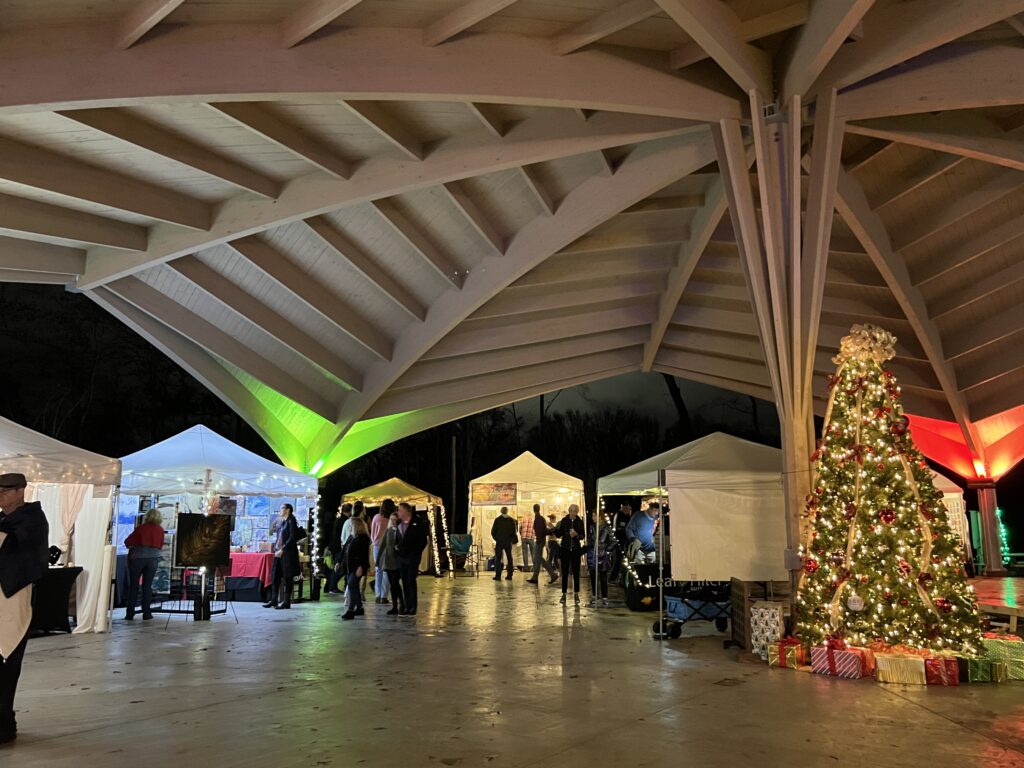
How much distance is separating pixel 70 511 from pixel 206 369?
21.4 feet

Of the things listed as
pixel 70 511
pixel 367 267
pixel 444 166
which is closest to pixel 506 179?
pixel 444 166

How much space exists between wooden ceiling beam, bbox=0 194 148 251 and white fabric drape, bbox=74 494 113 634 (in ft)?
11.6

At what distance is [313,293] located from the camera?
13.9 m

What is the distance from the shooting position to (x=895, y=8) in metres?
8.24

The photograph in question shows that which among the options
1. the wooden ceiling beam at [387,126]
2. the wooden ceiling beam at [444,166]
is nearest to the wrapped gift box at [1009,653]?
the wooden ceiling beam at [444,166]

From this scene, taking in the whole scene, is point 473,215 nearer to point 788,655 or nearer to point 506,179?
point 506,179

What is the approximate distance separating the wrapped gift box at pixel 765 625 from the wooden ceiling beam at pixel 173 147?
26.3ft

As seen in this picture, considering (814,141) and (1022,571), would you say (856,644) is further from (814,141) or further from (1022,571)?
(1022,571)

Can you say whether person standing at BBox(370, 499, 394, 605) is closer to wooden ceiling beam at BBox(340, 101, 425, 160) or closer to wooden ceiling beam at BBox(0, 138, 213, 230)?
wooden ceiling beam at BBox(0, 138, 213, 230)

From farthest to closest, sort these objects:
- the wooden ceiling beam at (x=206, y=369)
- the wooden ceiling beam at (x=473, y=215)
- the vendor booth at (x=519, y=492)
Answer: the vendor booth at (x=519, y=492), the wooden ceiling beam at (x=206, y=369), the wooden ceiling beam at (x=473, y=215)

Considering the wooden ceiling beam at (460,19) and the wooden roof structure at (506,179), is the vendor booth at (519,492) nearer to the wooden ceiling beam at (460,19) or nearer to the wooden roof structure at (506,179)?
the wooden roof structure at (506,179)

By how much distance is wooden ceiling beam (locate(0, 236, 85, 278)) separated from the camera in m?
10.9

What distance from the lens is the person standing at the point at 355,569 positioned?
450 inches

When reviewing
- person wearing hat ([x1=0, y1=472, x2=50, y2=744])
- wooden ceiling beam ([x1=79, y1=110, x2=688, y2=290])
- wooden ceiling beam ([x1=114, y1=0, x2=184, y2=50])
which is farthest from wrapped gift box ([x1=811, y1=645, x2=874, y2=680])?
wooden ceiling beam ([x1=114, y1=0, x2=184, y2=50])
